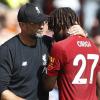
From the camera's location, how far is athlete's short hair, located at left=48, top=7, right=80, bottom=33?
7883 mm

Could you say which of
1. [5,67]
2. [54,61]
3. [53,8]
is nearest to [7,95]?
[5,67]

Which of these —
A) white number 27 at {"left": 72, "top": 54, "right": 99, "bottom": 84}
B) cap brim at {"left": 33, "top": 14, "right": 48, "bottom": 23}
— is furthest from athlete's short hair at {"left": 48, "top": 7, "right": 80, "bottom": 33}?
white number 27 at {"left": 72, "top": 54, "right": 99, "bottom": 84}

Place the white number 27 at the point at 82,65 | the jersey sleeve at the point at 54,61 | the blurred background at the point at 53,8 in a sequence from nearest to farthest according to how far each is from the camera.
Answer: the jersey sleeve at the point at 54,61, the white number 27 at the point at 82,65, the blurred background at the point at 53,8

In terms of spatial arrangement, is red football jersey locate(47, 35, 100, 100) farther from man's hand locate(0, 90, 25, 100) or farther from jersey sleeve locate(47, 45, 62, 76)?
man's hand locate(0, 90, 25, 100)

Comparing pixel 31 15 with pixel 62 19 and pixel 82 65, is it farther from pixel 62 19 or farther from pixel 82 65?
pixel 82 65

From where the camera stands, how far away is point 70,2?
47.5ft

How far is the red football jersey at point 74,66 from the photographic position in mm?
7766

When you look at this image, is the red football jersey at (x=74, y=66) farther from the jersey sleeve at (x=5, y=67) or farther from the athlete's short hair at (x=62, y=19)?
the jersey sleeve at (x=5, y=67)

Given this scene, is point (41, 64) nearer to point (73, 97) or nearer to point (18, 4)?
point (73, 97)

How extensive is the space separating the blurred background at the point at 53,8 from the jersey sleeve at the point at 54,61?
3200mm

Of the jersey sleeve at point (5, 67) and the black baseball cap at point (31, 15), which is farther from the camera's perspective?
the black baseball cap at point (31, 15)

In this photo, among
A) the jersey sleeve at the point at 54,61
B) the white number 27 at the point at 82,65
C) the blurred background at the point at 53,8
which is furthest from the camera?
the blurred background at the point at 53,8

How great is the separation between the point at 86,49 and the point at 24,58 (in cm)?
69

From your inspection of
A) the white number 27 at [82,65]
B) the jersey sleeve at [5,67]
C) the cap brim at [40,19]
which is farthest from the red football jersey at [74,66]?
the jersey sleeve at [5,67]
